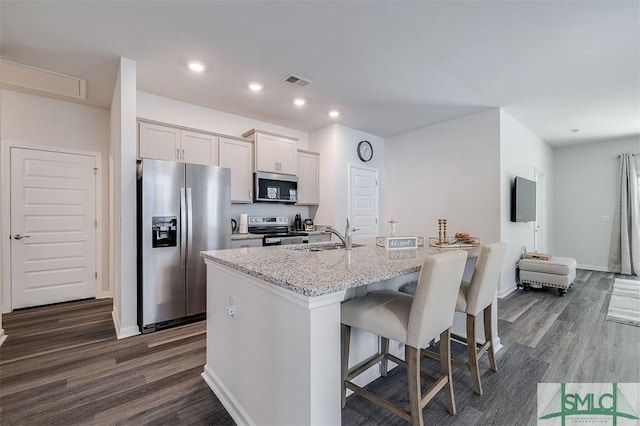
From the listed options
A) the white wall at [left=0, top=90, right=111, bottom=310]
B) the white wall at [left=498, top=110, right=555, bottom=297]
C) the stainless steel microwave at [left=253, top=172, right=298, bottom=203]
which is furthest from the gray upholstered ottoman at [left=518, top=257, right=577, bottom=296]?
the white wall at [left=0, top=90, right=111, bottom=310]

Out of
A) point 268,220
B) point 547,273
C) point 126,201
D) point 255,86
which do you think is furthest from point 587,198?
point 126,201

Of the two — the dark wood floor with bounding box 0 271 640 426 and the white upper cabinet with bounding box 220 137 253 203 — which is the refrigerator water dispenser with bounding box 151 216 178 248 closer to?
the dark wood floor with bounding box 0 271 640 426

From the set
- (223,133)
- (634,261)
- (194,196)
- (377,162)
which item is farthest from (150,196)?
(634,261)

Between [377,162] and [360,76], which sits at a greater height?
[360,76]

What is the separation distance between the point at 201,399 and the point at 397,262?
4.97ft

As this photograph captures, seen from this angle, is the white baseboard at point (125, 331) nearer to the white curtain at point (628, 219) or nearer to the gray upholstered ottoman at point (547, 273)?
the gray upholstered ottoman at point (547, 273)

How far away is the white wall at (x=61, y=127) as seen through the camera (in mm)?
3408

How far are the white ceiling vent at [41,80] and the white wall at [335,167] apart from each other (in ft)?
10.6

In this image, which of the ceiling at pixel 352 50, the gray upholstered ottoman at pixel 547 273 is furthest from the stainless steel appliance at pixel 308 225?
the gray upholstered ottoman at pixel 547 273

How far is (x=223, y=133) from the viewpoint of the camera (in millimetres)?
4223

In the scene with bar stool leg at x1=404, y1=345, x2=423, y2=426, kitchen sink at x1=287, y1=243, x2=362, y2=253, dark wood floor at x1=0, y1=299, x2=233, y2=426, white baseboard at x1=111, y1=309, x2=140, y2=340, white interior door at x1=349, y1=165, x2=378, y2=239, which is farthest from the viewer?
white interior door at x1=349, y1=165, x2=378, y2=239

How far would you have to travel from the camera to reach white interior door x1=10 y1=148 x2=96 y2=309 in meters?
3.48

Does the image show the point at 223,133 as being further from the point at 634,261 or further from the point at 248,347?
the point at 634,261

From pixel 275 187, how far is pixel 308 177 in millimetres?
733
